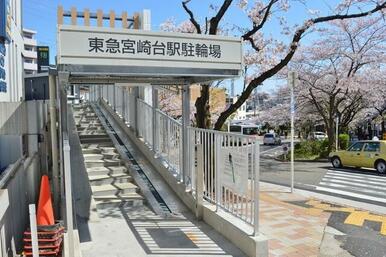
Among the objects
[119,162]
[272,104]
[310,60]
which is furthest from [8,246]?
[272,104]

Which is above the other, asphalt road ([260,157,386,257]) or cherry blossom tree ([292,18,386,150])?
cherry blossom tree ([292,18,386,150])

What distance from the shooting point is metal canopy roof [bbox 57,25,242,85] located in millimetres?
4594

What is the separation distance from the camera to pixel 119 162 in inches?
350

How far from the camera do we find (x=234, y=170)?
5.46 metres

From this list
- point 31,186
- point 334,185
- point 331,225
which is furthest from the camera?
point 334,185

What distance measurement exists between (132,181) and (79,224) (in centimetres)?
218

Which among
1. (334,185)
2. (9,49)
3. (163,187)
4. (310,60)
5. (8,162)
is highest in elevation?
(310,60)

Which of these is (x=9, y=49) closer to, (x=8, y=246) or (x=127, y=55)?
(x=127, y=55)

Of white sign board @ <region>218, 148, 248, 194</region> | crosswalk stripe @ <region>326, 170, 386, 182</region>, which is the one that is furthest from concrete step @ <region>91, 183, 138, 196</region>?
crosswalk stripe @ <region>326, 170, 386, 182</region>

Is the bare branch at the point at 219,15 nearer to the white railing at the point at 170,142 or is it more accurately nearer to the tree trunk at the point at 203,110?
the tree trunk at the point at 203,110

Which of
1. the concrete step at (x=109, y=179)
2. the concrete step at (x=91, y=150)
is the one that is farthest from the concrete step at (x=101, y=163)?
the concrete step at (x=91, y=150)

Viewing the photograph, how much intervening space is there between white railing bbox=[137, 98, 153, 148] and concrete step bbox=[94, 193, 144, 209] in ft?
6.77

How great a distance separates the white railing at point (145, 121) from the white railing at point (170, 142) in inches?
22.3

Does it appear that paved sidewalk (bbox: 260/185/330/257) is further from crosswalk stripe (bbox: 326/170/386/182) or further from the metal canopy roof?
crosswalk stripe (bbox: 326/170/386/182)
